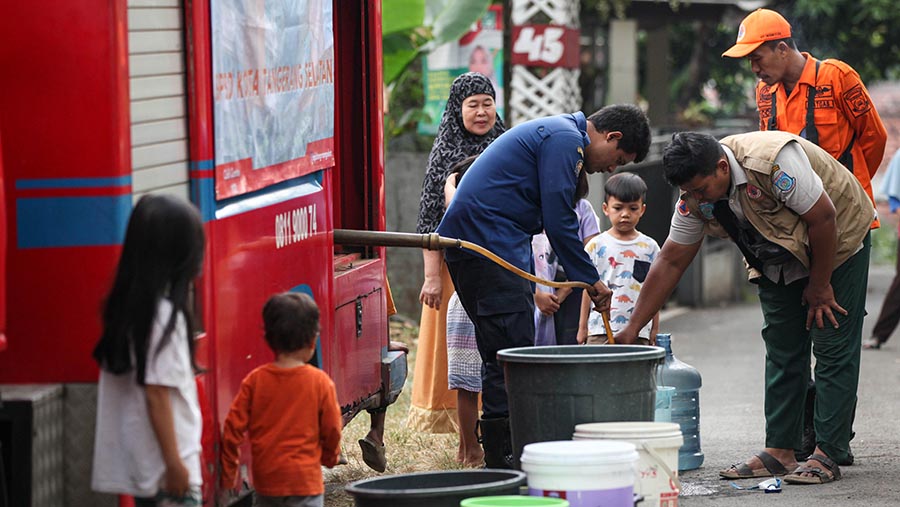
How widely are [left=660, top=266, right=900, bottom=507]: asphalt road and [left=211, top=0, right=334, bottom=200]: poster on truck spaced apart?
2412 mm

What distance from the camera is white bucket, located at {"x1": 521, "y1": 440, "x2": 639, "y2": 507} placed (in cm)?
462

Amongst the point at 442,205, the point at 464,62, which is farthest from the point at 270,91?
the point at 464,62

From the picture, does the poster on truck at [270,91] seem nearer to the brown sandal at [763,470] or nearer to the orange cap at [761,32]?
A: the orange cap at [761,32]

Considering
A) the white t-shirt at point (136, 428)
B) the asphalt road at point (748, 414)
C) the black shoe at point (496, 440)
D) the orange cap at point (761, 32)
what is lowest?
the asphalt road at point (748, 414)

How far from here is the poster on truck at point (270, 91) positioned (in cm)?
479

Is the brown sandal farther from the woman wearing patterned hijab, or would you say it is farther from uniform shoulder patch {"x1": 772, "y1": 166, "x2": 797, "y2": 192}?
the woman wearing patterned hijab

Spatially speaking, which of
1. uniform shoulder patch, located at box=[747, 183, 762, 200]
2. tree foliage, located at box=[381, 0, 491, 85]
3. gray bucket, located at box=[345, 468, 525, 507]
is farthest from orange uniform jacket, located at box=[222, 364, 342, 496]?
tree foliage, located at box=[381, 0, 491, 85]

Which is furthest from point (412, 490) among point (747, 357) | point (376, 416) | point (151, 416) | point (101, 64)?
point (747, 357)

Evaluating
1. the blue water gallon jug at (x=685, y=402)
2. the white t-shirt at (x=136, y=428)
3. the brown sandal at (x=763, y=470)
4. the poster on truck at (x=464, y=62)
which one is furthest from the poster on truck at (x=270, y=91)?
the poster on truck at (x=464, y=62)

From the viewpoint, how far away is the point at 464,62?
47.3ft

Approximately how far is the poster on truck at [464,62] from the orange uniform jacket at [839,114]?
690 centimetres

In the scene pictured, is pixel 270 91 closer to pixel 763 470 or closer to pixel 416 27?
pixel 763 470

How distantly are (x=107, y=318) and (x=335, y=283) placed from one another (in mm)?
2477

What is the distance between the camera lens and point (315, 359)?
585 cm
